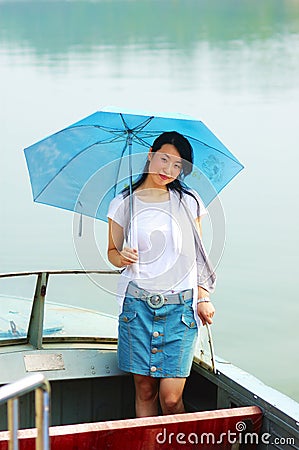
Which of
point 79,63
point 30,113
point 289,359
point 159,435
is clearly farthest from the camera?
point 79,63

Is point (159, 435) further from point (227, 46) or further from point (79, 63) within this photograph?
point (227, 46)

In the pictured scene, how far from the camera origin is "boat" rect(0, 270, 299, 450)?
371cm

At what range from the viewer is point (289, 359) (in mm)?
7484

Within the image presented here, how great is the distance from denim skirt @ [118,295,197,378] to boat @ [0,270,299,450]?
0.60 ft

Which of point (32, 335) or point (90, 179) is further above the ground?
point (90, 179)

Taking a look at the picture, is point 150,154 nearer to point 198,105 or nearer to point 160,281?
point 160,281

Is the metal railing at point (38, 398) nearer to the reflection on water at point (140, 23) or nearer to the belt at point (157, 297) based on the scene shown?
the belt at point (157, 297)

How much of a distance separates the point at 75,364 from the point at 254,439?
84cm

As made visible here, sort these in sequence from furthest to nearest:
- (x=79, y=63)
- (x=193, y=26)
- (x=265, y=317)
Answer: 1. (x=193, y=26)
2. (x=79, y=63)
3. (x=265, y=317)

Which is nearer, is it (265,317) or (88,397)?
(88,397)

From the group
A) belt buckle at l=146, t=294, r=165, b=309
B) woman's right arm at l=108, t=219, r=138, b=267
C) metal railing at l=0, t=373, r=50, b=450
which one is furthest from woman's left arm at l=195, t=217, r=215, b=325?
metal railing at l=0, t=373, r=50, b=450

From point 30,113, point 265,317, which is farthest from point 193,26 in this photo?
point 265,317

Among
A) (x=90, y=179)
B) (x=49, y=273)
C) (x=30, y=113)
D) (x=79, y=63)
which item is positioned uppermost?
(x=79, y=63)

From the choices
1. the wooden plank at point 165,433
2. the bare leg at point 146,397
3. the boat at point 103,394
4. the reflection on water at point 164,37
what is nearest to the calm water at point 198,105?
the reflection on water at point 164,37
